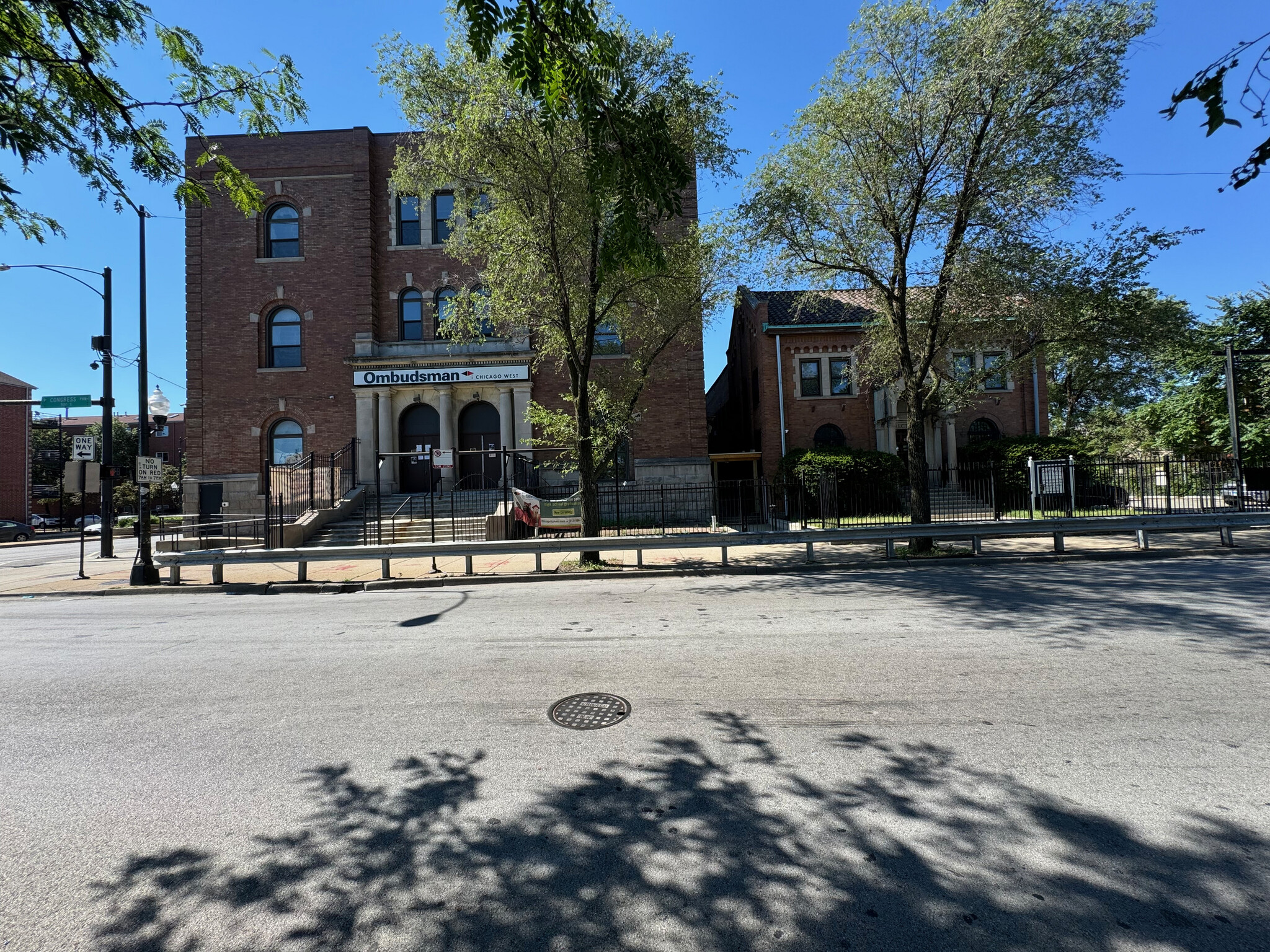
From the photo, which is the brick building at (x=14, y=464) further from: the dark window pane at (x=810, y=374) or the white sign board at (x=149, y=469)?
the dark window pane at (x=810, y=374)

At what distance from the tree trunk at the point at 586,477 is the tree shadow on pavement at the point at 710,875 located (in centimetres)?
945

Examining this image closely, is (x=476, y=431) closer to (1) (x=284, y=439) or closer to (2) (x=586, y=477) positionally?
(1) (x=284, y=439)

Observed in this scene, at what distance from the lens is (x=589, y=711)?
4383mm

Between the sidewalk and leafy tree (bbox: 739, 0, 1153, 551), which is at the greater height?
leafy tree (bbox: 739, 0, 1153, 551)

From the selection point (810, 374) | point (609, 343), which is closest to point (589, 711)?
point (609, 343)

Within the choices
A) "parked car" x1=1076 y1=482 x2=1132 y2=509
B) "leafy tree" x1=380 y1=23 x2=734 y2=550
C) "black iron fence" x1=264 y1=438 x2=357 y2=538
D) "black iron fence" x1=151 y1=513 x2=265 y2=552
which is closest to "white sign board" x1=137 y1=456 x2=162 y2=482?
"black iron fence" x1=151 y1=513 x2=265 y2=552

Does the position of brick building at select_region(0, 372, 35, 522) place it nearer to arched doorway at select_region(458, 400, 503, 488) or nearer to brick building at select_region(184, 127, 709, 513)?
brick building at select_region(184, 127, 709, 513)

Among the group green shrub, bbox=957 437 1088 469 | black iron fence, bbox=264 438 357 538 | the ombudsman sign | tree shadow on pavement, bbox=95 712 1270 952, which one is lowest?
tree shadow on pavement, bbox=95 712 1270 952

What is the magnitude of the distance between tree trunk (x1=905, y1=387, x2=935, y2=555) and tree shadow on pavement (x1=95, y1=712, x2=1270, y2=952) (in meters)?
10.4

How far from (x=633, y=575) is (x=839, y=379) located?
54.1 feet

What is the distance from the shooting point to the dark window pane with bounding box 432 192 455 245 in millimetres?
22922

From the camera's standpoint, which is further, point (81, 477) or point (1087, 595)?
point (81, 477)

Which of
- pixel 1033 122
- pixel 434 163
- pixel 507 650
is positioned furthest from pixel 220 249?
pixel 1033 122

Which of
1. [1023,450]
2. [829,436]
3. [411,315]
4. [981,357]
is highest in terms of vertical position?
[411,315]
